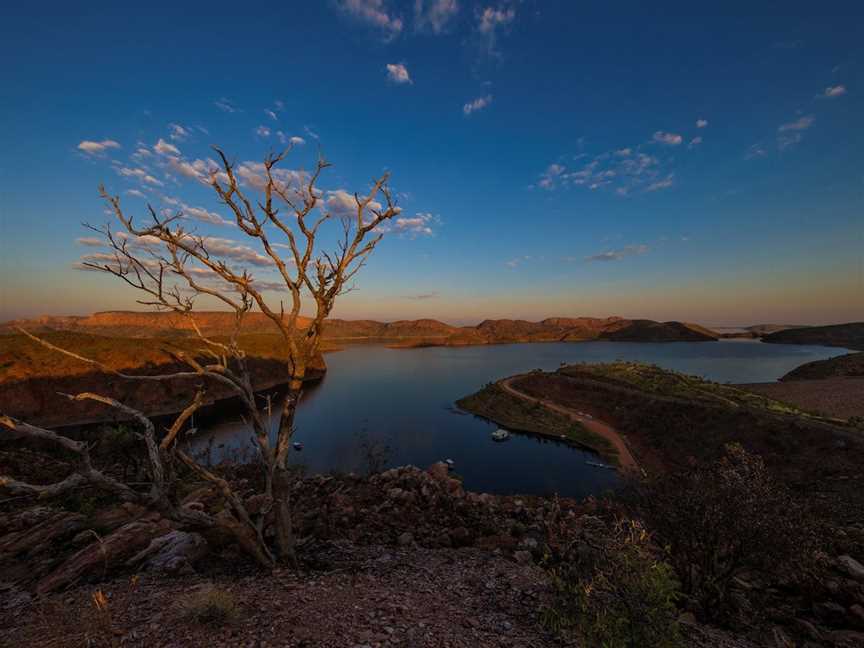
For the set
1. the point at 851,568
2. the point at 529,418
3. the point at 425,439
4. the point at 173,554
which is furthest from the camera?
the point at 529,418

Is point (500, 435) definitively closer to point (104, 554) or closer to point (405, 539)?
point (405, 539)

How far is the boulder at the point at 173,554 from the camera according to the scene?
25.2ft

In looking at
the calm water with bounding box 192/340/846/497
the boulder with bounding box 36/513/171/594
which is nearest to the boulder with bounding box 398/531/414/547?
the boulder with bounding box 36/513/171/594

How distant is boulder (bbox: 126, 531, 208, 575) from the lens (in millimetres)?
7683

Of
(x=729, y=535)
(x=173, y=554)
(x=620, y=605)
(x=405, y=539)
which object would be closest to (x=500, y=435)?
(x=405, y=539)

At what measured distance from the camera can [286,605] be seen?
5.94 metres

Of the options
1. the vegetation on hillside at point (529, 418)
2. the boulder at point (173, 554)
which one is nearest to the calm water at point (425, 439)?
the vegetation on hillside at point (529, 418)

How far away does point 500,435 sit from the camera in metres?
41.7

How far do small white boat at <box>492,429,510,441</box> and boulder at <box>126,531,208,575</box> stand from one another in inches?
1430

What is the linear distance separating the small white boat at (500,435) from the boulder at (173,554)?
3632 cm

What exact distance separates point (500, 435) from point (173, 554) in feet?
122

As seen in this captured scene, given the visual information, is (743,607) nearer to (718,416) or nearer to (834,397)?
(718,416)

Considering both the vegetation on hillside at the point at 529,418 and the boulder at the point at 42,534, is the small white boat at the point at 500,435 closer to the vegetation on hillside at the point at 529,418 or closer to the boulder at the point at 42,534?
the vegetation on hillside at the point at 529,418

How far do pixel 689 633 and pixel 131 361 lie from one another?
253 feet
